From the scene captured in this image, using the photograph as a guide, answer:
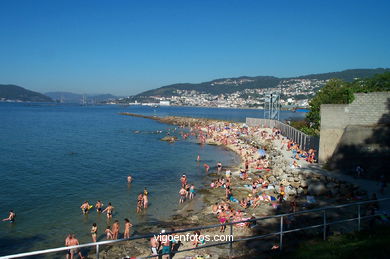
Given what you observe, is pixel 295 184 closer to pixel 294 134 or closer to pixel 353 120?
pixel 353 120

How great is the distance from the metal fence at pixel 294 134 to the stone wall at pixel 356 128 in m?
4.19

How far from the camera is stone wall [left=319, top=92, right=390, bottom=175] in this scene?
17562mm

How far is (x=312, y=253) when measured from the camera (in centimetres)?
572

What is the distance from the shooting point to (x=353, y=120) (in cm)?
1903

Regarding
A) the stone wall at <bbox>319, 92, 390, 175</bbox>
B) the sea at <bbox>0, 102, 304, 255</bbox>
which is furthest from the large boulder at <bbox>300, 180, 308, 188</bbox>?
the sea at <bbox>0, 102, 304, 255</bbox>

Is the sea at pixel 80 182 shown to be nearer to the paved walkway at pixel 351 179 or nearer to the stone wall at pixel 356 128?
the paved walkway at pixel 351 179

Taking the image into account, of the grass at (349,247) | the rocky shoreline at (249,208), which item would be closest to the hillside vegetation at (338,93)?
the rocky shoreline at (249,208)

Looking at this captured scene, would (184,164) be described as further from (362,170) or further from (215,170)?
(362,170)

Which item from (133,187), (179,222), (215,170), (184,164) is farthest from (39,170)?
(179,222)

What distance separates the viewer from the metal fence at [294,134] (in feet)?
84.5

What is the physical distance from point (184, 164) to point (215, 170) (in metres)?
3.83

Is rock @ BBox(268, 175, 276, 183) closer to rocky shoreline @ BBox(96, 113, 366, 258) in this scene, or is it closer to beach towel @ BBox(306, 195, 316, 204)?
rocky shoreline @ BBox(96, 113, 366, 258)

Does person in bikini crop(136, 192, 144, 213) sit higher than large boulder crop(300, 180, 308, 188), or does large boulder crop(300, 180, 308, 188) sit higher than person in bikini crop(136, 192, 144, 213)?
large boulder crop(300, 180, 308, 188)

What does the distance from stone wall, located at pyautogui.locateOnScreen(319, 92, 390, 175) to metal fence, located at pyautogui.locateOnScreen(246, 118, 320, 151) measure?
13.8 ft
